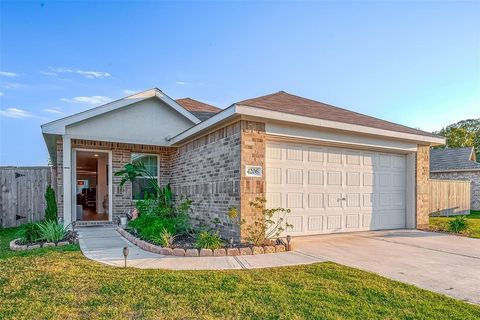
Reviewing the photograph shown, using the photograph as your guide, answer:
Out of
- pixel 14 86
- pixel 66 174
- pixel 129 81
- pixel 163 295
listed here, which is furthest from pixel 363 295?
pixel 14 86

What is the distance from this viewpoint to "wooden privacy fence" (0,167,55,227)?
10852mm

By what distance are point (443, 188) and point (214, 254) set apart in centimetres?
1549

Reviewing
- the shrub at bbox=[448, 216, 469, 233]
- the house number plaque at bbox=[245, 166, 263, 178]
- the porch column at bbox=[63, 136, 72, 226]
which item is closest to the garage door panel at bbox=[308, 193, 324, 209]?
the house number plaque at bbox=[245, 166, 263, 178]

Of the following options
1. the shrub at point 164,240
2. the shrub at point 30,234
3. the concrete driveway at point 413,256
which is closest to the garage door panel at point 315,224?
the concrete driveway at point 413,256

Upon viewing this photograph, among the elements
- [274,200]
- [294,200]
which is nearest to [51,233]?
[274,200]

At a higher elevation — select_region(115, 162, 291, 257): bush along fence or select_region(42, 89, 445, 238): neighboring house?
select_region(42, 89, 445, 238): neighboring house

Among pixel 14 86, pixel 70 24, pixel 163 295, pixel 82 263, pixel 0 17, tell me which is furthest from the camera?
pixel 14 86

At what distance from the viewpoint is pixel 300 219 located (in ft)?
26.3

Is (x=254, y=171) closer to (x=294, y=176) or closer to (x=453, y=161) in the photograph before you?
(x=294, y=176)

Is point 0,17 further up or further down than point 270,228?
further up

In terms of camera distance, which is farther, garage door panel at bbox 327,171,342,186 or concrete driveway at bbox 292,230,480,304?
garage door panel at bbox 327,171,342,186

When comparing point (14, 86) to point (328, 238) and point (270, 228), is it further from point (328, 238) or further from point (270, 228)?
point (328, 238)

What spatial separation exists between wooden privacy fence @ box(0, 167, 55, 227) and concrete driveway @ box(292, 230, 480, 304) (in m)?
9.61

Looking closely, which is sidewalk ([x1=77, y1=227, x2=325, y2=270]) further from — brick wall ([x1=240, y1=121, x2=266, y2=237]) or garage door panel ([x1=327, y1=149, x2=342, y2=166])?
garage door panel ([x1=327, y1=149, x2=342, y2=166])
